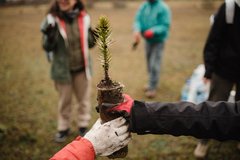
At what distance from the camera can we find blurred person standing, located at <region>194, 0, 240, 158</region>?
1868 mm

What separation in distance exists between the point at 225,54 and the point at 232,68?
0.21 metres

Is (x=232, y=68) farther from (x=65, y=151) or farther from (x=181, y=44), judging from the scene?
(x=181, y=44)

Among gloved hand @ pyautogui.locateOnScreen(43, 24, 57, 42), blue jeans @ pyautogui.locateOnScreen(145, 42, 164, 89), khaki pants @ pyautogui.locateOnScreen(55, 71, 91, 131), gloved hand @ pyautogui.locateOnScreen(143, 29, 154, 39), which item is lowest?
khaki pants @ pyautogui.locateOnScreen(55, 71, 91, 131)

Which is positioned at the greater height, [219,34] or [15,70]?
[219,34]

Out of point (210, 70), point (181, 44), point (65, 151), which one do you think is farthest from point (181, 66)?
point (65, 151)

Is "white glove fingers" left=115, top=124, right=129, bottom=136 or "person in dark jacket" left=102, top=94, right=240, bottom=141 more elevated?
"person in dark jacket" left=102, top=94, right=240, bottom=141

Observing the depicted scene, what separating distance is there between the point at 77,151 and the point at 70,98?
1788 mm

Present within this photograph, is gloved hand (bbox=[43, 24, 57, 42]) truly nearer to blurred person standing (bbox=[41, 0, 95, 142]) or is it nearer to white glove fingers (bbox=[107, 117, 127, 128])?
blurred person standing (bbox=[41, 0, 95, 142])

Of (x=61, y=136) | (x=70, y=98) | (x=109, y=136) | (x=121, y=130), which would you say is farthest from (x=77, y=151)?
(x=61, y=136)

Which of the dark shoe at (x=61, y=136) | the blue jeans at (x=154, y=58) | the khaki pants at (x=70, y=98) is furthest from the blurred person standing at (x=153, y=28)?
the dark shoe at (x=61, y=136)

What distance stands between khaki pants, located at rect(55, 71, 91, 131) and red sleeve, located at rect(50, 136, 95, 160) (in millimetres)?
1660

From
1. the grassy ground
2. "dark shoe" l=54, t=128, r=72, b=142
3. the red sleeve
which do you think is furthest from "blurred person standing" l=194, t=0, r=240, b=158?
"dark shoe" l=54, t=128, r=72, b=142

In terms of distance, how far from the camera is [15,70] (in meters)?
6.14

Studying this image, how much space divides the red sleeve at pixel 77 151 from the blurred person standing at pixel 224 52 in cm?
195
